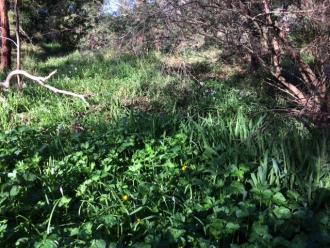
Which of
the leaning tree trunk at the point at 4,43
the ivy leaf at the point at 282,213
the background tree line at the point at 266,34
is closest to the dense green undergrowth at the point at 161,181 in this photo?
the ivy leaf at the point at 282,213

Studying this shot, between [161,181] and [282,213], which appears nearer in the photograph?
[282,213]

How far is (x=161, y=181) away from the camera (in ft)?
10.8

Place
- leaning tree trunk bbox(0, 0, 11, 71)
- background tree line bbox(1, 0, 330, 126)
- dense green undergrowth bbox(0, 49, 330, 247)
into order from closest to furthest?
dense green undergrowth bbox(0, 49, 330, 247)
background tree line bbox(1, 0, 330, 126)
leaning tree trunk bbox(0, 0, 11, 71)

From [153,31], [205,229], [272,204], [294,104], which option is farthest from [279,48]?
[205,229]

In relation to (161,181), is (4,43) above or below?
above

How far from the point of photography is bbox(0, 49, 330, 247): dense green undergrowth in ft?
8.30

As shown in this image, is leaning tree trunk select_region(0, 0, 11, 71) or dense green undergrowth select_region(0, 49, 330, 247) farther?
leaning tree trunk select_region(0, 0, 11, 71)

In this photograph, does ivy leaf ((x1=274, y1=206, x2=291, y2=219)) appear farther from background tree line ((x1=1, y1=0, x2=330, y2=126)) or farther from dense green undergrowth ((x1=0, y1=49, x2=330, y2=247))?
background tree line ((x1=1, y1=0, x2=330, y2=126))

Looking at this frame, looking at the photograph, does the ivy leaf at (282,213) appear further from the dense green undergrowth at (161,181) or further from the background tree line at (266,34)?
the background tree line at (266,34)

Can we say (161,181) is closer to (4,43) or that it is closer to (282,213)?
(282,213)

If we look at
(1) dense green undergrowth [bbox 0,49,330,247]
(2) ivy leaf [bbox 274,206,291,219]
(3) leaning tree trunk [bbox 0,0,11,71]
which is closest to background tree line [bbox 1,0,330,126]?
(1) dense green undergrowth [bbox 0,49,330,247]

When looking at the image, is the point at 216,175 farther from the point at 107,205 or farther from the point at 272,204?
the point at 107,205

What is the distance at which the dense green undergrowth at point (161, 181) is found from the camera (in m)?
2.53

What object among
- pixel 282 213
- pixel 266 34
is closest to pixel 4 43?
pixel 266 34
